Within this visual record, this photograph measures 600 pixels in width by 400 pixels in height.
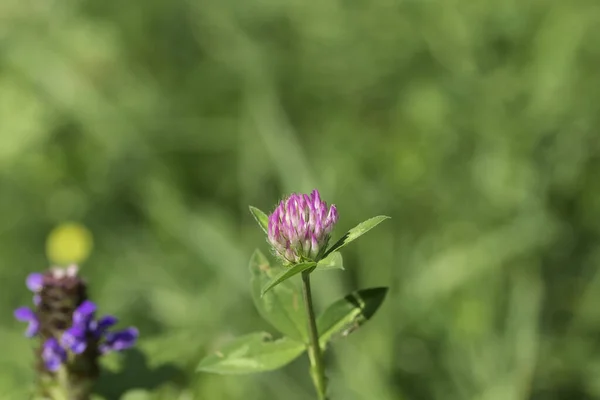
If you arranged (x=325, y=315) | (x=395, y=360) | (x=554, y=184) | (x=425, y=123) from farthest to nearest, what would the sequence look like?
(x=425, y=123) → (x=554, y=184) → (x=395, y=360) → (x=325, y=315)

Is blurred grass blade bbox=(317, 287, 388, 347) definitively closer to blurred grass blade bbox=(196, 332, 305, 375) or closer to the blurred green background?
blurred grass blade bbox=(196, 332, 305, 375)

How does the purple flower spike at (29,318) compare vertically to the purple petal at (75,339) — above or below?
above

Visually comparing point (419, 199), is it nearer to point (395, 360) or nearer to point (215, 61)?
point (395, 360)

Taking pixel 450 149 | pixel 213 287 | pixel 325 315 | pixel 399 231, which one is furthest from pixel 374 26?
pixel 325 315

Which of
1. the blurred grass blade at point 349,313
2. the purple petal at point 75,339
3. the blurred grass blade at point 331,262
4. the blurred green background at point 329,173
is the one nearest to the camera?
the blurred grass blade at point 331,262

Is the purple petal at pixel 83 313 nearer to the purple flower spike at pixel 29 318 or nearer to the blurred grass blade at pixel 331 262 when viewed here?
the purple flower spike at pixel 29 318

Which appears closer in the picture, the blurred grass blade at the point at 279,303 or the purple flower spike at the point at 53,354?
the blurred grass blade at the point at 279,303

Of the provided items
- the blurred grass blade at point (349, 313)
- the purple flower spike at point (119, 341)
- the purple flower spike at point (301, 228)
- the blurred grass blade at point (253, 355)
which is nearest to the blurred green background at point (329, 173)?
the purple flower spike at point (119, 341)
